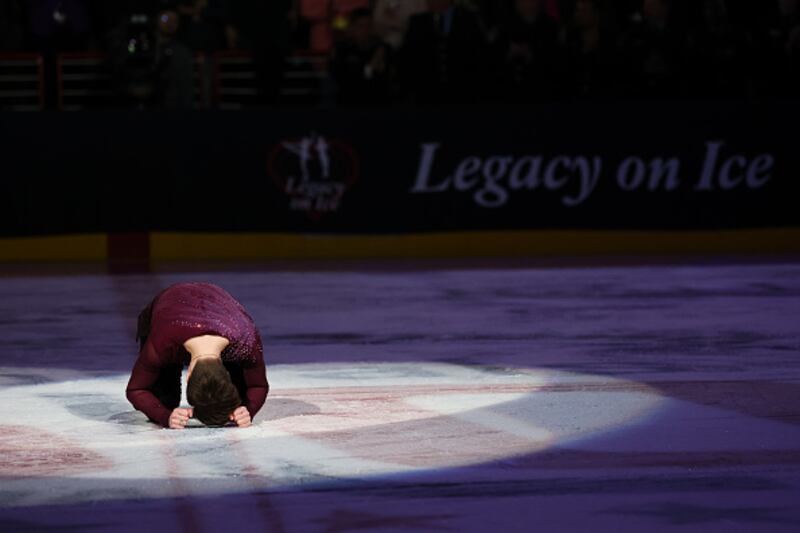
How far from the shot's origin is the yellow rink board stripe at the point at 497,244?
16297 millimetres

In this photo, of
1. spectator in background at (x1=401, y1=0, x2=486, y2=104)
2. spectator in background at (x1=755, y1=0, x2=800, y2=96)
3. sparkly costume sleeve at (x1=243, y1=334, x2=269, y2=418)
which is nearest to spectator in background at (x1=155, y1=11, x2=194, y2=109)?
spectator in background at (x1=401, y1=0, x2=486, y2=104)

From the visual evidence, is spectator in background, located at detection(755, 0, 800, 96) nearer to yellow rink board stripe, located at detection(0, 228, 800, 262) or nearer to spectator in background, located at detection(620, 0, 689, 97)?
spectator in background, located at detection(620, 0, 689, 97)

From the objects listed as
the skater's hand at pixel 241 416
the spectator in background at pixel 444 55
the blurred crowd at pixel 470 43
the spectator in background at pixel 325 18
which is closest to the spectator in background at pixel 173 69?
the blurred crowd at pixel 470 43

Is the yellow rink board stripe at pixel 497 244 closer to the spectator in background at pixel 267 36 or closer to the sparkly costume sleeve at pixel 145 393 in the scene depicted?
the spectator in background at pixel 267 36

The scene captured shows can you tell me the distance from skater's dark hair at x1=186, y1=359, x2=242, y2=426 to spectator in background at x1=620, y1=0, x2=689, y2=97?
33.4 ft

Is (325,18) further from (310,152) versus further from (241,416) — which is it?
(241,416)

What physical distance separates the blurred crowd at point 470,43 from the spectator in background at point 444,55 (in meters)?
0.01

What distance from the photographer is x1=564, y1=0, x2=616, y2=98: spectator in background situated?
16047mm

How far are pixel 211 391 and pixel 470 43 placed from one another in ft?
32.1

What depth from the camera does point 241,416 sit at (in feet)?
22.6

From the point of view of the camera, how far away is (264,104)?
1630cm

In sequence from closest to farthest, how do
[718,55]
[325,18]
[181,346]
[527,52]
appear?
[181,346] < [527,52] < [718,55] < [325,18]

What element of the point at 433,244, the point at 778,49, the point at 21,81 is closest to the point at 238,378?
the point at 433,244

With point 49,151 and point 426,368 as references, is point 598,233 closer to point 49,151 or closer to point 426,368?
point 49,151
